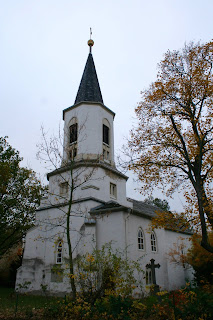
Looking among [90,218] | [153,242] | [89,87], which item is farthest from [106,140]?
[153,242]

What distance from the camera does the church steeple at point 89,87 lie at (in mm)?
25336

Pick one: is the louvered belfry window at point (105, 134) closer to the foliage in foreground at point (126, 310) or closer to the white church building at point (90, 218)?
the white church building at point (90, 218)

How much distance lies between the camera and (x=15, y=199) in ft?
78.7

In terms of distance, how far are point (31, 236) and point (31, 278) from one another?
3067 mm

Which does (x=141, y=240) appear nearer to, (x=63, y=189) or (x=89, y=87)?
(x=63, y=189)

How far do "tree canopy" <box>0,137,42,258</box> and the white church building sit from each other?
3557mm

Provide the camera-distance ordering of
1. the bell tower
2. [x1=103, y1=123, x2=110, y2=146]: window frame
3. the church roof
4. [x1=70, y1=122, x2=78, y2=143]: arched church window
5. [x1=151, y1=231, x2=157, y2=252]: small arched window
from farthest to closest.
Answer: the church roof → [x1=103, y1=123, x2=110, y2=146]: window frame → [x1=70, y1=122, x2=78, y2=143]: arched church window → the bell tower → [x1=151, y1=231, x2=157, y2=252]: small arched window

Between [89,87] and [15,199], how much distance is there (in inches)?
501

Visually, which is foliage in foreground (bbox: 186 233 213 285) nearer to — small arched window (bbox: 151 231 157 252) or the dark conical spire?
small arched window (bbox: 151 231 157 252)

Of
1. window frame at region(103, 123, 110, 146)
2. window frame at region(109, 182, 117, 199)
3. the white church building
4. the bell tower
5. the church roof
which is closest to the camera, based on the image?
the white church building

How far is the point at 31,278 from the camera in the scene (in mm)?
19531

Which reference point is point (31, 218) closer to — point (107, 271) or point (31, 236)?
point (31, 236)

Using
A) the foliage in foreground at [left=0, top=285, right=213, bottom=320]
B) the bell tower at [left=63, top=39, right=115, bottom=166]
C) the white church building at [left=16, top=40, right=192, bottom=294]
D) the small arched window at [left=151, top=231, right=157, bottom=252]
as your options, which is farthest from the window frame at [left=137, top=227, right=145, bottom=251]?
the foliage in foreground at [left=0, top=285, right=213, bottom=320]

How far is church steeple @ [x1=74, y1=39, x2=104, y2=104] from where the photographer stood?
997 inches
